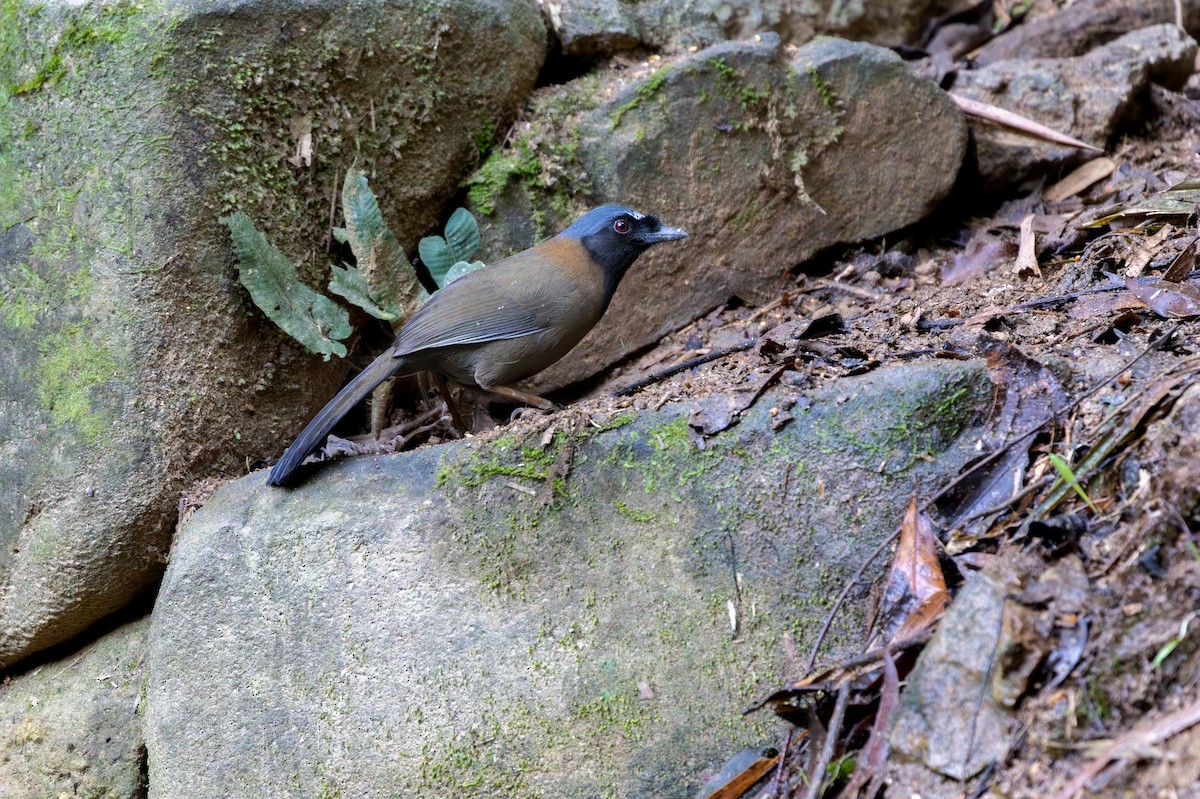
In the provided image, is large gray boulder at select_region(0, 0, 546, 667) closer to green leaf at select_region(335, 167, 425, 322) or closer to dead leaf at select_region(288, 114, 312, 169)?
dead leaf at select_region(288, 114, 312, 169)

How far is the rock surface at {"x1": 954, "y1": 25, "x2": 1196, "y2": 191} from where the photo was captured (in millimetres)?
6133

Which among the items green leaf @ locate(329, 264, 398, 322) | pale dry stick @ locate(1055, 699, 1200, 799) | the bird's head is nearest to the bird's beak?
the bird's head

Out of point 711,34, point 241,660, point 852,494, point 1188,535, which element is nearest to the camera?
point 1188,535

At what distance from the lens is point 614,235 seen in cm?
504

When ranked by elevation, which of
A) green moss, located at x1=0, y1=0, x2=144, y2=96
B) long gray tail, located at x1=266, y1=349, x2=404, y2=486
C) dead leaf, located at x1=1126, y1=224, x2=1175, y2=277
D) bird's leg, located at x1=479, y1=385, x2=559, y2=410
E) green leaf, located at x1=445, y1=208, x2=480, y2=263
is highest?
Result: green moss, located at x1=0, y1=0, x2=144, y2=96

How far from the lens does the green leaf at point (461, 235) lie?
17.0 ft

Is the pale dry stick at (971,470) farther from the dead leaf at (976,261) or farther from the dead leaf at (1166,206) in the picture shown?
the dead leaf at (976,261)

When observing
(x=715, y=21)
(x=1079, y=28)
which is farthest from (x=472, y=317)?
(x=1079, y=28)

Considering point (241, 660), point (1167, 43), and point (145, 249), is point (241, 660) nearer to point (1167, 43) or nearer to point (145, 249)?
point (145, 249)

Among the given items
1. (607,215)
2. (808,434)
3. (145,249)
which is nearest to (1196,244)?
(808,434)

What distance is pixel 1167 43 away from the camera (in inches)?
257

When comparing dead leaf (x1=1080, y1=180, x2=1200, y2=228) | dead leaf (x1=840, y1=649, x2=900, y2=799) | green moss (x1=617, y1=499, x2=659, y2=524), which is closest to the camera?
dead leaf (x1=840, y1=649, x2=900, y2=799)

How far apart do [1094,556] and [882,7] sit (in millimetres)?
5508

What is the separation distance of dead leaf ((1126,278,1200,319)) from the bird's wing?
2418 millimetres
